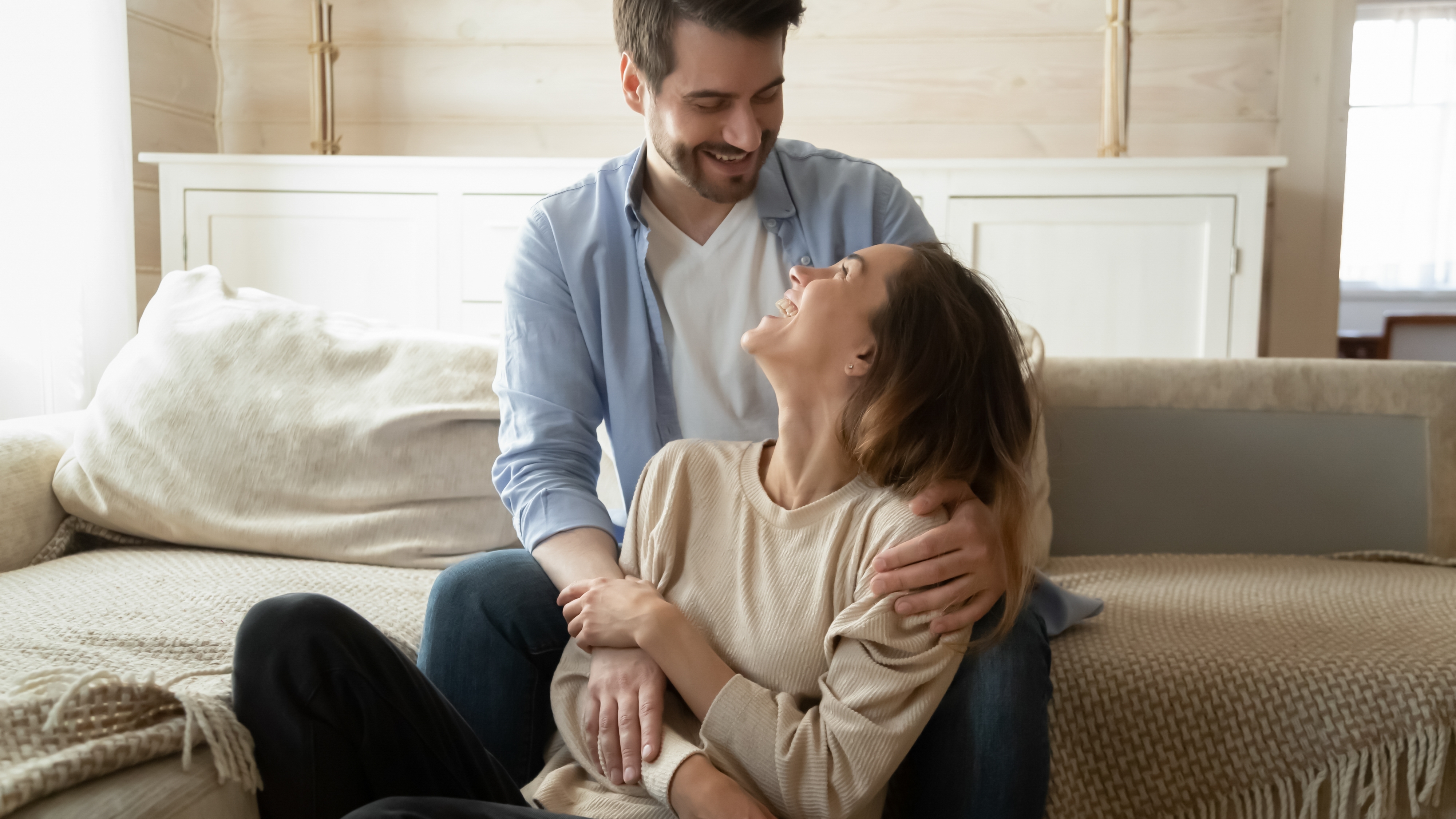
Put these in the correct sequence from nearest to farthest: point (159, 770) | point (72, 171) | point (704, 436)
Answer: point (159, 770) → point (704, 436) → point (72, 171)

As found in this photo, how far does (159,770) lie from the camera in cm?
87

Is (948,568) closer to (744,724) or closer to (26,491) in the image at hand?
(744,724)

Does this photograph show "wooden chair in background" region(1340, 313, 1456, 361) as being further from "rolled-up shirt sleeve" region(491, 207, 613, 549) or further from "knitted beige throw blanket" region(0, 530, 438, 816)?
"knitted beige throw blanket" region(0, 530, 438, 816)

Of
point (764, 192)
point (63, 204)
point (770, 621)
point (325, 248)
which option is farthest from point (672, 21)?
point (63, 204)

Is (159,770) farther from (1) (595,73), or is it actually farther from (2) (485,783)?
(1) (595,73)

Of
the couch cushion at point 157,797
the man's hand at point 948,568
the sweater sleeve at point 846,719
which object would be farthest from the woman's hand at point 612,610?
the couch cushion at point 157,797

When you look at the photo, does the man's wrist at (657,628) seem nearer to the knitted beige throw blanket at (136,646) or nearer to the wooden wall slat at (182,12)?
the knitted beige throw blanket at (136,646)

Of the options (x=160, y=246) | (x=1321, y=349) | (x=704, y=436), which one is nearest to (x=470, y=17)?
(x=160, y=246)

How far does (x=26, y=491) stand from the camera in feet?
5.01

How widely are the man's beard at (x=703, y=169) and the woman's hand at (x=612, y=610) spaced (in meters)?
0.49

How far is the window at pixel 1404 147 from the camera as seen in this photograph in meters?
5.67

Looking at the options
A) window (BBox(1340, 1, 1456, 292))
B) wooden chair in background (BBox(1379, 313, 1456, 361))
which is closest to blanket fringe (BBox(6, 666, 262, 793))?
wooden chair in background (BBox(1379, 313, 1456, 361))

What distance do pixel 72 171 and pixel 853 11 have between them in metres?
1.71

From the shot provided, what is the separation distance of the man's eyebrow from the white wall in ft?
5.07
